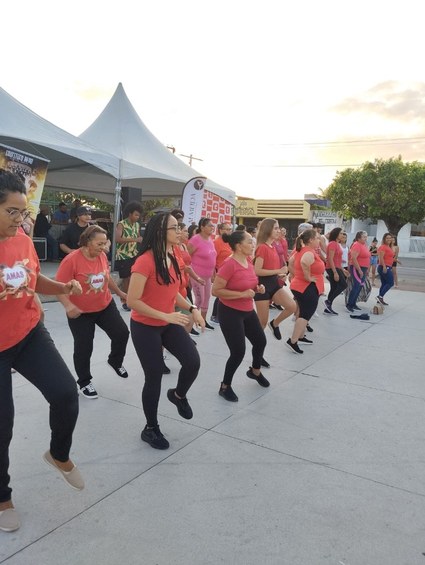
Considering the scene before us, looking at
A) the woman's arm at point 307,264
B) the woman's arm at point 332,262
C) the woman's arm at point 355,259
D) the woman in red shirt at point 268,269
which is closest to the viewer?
the woman in red shirt at point 268,269

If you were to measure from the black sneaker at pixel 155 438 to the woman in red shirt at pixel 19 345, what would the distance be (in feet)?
2.76

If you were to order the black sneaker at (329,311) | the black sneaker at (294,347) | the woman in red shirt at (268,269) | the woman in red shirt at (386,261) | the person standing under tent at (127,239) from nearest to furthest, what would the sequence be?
the woman in red shirt at (268,269) → the black sneaker at (294,347) → the person standing under tent at (127,239) → the black sneaker at (329,311) → the woman in red shirt at (386,261)

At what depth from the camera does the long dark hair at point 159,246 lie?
3.18 meters

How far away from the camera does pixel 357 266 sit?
9.18 m

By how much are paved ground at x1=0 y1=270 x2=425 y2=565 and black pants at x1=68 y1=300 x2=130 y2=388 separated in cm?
34

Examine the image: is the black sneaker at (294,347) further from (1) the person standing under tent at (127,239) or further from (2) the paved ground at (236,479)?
(1) the person standing under tent at (127,239)

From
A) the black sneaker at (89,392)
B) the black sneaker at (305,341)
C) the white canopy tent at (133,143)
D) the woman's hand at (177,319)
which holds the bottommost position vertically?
the black sneaker at (89,392)

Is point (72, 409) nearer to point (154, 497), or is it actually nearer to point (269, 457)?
point (154, 497)

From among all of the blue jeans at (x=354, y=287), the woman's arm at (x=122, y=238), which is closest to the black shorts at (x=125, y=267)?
the woman's arm at (x=122, y=238)

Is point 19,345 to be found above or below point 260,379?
above

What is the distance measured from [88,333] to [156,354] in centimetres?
119

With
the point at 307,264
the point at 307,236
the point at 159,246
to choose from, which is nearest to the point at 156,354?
the point at 159,246

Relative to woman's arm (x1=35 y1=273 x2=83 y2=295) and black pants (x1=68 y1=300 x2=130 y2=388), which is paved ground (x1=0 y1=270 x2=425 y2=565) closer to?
black pants (x1=68 y1=300 x2=130 y2=388)

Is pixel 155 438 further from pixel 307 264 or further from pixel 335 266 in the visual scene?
pixel 335 266
